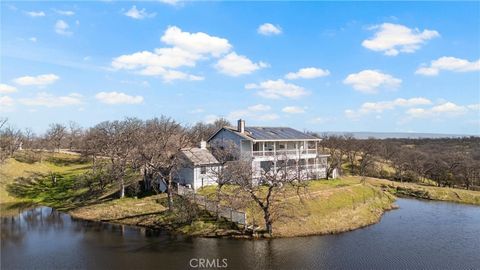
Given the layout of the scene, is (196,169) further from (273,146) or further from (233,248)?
(233,248)

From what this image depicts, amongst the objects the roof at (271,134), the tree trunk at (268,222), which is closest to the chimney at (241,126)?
the roof at (271,134)

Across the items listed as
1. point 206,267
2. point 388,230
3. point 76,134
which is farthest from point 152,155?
point 76,134

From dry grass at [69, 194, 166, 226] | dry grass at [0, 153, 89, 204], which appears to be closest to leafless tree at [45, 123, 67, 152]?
dry grass at [0, 153, 89, 204]

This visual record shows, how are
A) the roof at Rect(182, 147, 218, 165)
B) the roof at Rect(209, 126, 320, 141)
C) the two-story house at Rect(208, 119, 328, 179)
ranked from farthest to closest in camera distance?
the roof at Rect(209, 126, 320, 141) < the two-story house at Rect(208, 119, 328, 179) < the roof at Rect(182, 147, 218, 165)

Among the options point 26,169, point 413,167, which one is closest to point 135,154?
point 26,169

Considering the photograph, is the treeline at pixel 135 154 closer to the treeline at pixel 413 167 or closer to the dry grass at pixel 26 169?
the dry grass at pixel 26 169

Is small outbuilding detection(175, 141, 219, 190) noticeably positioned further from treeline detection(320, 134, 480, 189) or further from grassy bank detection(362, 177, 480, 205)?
grassy bank detection(362, 177, 480, 205)

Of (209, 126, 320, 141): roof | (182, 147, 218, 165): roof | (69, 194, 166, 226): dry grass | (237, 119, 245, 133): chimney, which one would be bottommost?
(69, 194, 166, 226): dry grass

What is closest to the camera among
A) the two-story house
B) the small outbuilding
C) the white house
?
the small outbuilding
